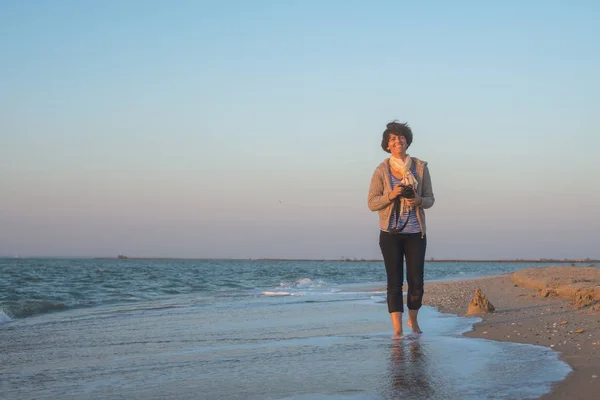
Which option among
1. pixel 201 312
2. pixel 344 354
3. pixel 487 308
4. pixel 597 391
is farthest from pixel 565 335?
pixel 201 312

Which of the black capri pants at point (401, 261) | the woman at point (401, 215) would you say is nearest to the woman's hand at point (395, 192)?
the woman at point (401, 215)

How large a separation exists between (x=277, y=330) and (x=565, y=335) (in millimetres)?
2902

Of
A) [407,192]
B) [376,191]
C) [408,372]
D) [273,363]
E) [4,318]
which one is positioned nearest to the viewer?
[408,372]

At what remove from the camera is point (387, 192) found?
5.73 meters

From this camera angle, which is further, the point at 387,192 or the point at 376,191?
the point at 376,191

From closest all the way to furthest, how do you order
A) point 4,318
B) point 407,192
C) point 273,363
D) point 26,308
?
point 273,363 → point 407,192 → point 4,318 → point 26,308

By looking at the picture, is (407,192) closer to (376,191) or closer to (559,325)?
(376,191)

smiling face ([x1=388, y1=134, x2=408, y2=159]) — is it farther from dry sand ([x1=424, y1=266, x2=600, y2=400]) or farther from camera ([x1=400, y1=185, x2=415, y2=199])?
dry sand ([x1=424, y1=266, x2=600, y2=400])

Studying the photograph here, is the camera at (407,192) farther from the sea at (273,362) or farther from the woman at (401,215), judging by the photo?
the sea at (273,362)

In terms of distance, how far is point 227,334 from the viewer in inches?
251

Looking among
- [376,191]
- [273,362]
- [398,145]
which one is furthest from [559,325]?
[273,362]

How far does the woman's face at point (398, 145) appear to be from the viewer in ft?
18.8

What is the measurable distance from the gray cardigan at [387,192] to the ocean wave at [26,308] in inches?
292

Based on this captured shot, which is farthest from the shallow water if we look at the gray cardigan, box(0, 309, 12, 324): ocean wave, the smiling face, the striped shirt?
box(0, 309, 12, 324): ocean wave
